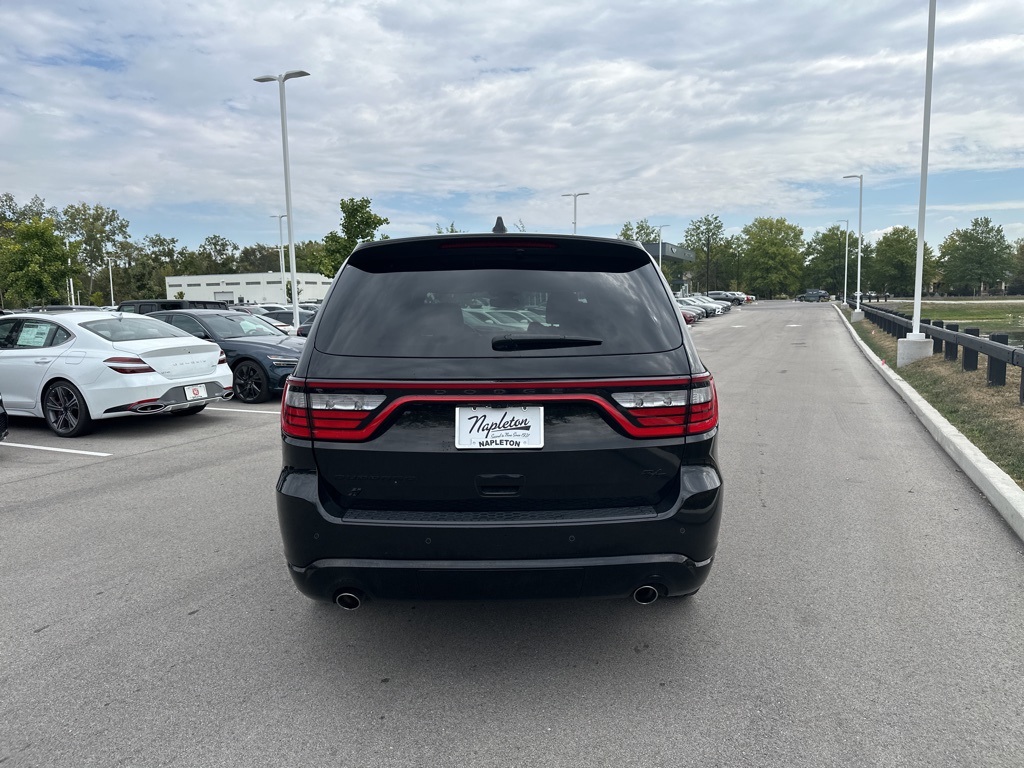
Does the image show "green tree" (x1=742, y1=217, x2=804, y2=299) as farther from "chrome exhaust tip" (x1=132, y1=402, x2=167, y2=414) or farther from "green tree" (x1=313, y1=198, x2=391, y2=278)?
"chrome exhaust tip" (x1=132, y1=402, x2=167, y2=414)

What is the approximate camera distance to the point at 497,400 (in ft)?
9.20

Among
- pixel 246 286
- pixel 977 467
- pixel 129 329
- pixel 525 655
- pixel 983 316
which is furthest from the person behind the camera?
pixel 246 286

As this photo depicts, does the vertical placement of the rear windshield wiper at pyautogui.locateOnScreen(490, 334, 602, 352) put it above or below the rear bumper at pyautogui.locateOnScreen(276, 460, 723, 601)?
above

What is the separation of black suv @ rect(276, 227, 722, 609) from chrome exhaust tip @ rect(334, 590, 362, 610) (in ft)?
0.04

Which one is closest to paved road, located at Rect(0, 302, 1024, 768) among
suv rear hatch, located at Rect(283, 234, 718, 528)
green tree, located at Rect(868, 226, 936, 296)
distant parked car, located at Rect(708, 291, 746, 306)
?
suv rear hatch, located at Rect(283, 234, 718, 528)

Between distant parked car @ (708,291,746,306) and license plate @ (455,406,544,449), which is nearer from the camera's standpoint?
license plate @ (455,406,544,449)

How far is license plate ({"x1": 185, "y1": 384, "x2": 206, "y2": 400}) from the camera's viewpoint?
889 centimetres

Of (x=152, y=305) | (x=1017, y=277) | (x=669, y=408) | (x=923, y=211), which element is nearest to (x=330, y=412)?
(x=669, y=408)

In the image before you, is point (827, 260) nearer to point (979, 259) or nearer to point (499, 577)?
point (979, 259)

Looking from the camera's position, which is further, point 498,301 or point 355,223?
point 355,223

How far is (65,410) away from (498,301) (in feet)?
25.2

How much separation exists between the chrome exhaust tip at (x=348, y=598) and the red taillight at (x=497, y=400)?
61 cm

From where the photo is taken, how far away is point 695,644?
3.39 metres

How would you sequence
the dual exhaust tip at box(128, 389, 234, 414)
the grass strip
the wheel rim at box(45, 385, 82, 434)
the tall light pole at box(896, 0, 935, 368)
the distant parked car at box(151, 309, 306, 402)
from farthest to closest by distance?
the tall light pole at box(896, 0, 935, 368) < the distant parked car at box(151, 309, 306, 402) < the wheel rim at box(45, 385, 82, 434) < the dual exhaust tip at box(128, 389, 234, 414) < the grass strip
